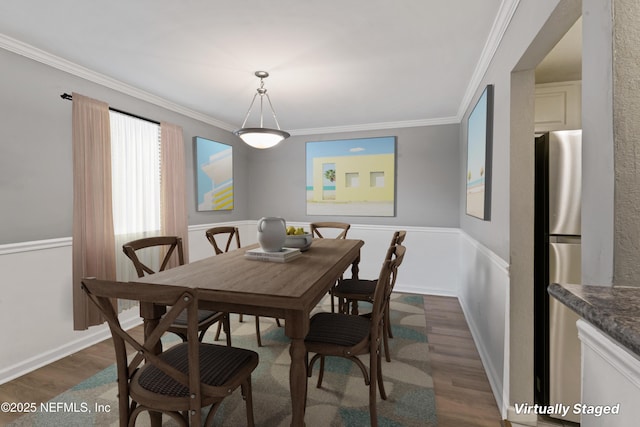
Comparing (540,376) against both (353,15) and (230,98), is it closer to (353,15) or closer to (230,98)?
(353,15)

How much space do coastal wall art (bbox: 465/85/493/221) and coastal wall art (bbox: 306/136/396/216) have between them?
1373 mm

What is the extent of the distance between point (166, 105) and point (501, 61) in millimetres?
3258

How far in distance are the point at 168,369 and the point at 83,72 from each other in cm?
273

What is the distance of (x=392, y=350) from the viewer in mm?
2496

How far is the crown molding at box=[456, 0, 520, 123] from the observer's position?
5.58 feet

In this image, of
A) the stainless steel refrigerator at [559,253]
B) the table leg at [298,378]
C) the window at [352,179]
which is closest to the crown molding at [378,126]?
the window at [352,179]

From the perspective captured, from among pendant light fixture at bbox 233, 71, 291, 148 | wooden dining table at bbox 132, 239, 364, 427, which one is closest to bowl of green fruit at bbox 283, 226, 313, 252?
wooden dining table at bbox 132, 239, 364, 427

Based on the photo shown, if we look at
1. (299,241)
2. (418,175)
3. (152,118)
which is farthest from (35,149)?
(418,175)

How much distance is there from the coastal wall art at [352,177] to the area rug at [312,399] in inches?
89.6

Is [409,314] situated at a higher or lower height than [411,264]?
lower

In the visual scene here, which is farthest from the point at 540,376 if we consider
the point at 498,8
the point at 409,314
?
the point at 498,8

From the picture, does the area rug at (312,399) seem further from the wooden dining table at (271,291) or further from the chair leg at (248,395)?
the wooden dining table at (271,291)

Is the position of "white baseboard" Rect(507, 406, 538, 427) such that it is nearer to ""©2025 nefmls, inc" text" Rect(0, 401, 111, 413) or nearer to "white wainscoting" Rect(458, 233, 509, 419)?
"white wainscoting" Rect(458, 233, 509, 419)

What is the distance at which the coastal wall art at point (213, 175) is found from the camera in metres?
3.94
